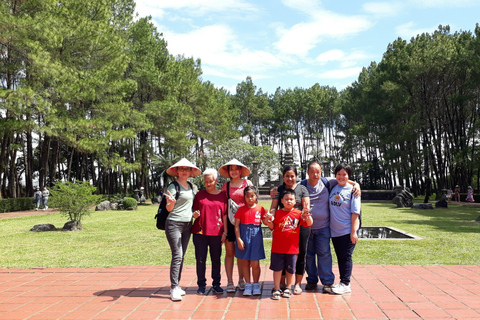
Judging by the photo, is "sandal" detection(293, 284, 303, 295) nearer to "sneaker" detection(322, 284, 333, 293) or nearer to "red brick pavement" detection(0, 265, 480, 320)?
"red brick pavement" detection(0, 265, 480, 320)

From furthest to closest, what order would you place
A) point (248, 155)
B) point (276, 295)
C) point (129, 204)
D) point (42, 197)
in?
point (248, 155) → point (42, 197) → point (129, 204) → point (276, 295)

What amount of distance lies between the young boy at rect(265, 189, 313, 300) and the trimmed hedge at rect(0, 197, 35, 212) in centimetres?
2165

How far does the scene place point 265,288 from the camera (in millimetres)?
5051

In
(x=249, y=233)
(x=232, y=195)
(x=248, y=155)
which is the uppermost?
(x=248, y=155)

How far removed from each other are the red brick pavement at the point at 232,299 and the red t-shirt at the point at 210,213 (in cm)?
78

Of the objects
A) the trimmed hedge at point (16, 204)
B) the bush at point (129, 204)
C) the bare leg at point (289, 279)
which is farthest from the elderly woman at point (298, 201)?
the trimmed hedge at point (16, 204)

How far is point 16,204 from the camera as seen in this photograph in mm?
22812

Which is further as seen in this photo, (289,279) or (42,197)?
(42,197)

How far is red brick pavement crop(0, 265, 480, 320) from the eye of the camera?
4.05m

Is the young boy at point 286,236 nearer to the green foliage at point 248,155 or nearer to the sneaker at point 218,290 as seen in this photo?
the sneaker at point 218,290

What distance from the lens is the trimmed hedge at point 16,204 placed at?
2178 cm

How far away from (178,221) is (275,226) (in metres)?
1.16

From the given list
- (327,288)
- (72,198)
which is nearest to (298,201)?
(327,288)

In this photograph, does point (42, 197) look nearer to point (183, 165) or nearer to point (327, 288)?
point (183, 165)
